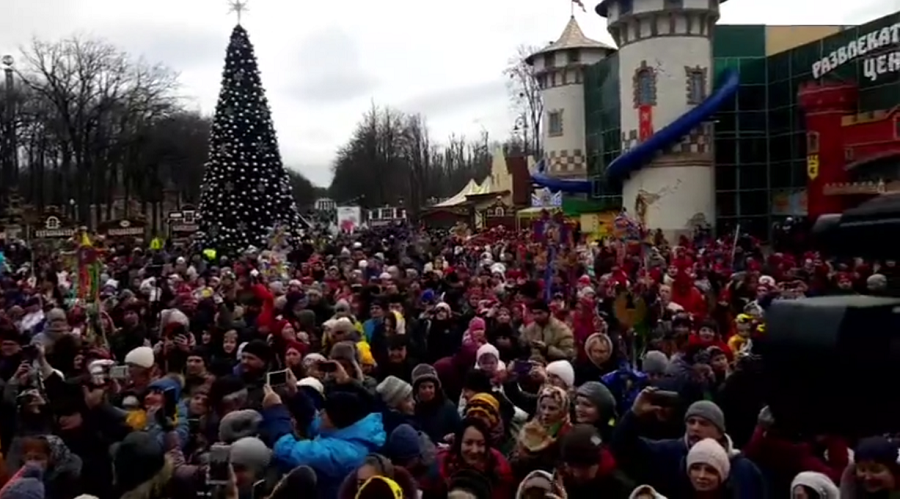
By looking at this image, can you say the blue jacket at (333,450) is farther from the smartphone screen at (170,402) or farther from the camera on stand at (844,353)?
the camera on stand at (844,353)

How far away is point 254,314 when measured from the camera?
474 inches

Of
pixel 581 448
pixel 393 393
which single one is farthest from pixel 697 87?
pixel 581 448

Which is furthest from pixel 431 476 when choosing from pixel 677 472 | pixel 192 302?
pixel 192 302

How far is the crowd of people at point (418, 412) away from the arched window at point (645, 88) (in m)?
21.2

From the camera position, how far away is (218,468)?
452 centimetres

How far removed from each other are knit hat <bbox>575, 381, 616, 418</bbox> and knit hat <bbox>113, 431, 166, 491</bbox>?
2518 millimetres

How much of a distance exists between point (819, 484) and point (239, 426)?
119 inches

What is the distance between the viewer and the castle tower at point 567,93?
39.6m

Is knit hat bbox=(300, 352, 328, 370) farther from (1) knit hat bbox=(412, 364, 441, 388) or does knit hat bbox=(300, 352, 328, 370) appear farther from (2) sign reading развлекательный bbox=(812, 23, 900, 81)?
(2) sign reading развлекательный bbox=(812, 23, 900, 81)

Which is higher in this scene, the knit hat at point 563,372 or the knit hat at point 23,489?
the knit hat at point 563,372

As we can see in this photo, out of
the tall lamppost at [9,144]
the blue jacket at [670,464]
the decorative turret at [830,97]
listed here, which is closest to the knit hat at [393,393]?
the blue jacket at [670,464]

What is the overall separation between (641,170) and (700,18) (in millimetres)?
5392

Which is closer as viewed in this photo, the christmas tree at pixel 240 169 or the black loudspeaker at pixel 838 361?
the black loudspeaker at pixel 838 361

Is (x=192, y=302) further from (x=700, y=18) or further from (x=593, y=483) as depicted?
(x=700, y=18)
